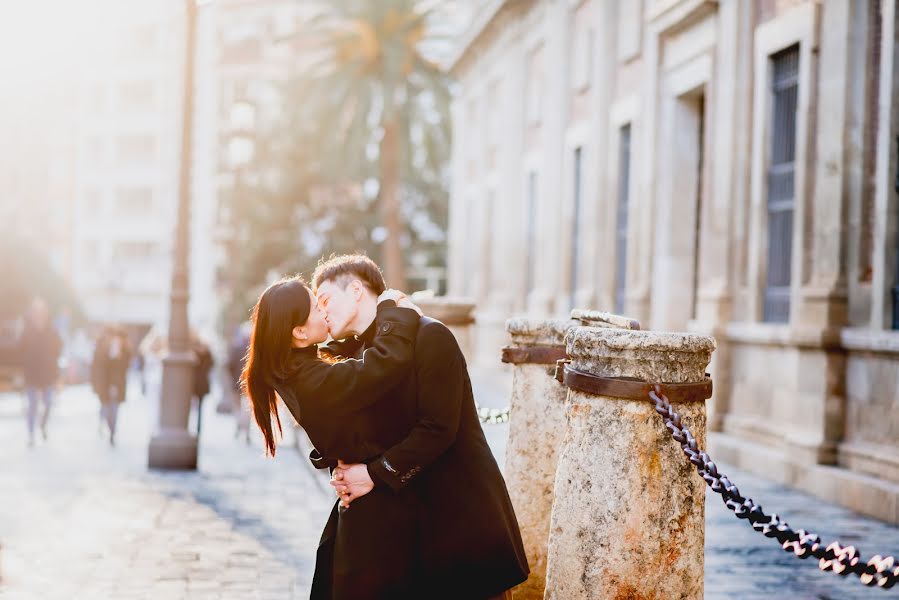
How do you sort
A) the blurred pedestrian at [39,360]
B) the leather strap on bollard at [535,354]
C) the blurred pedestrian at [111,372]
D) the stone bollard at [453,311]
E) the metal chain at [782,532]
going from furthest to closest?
1. the blurred pedestrian at [111,372]
2. the blurred pedestrian at [39,360]
3. the stone bollard at [453,311]
4. the leather strap on bollard at [535,354]
5. the metal chain at [782,532]

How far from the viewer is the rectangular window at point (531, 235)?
86.9ft

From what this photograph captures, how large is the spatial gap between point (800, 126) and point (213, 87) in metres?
56.9

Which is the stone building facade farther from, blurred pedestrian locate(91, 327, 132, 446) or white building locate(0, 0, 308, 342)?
white building locate(0, 0, 308, 342)

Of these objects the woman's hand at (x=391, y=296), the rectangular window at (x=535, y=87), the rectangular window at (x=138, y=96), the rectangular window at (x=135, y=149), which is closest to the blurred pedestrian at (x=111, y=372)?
the rectangular window at (x=535, y=87)

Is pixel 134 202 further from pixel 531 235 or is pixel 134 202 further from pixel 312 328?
pixel 312 328

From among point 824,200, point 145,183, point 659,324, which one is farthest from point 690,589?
point 145,183

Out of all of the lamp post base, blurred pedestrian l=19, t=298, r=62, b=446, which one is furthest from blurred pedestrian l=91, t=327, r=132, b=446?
the lamp post base

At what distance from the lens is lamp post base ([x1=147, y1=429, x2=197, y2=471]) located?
12906 millimetres

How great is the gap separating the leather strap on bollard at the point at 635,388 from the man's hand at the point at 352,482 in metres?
0.76

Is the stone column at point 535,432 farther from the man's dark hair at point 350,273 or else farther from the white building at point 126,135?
the white building at point 126,135

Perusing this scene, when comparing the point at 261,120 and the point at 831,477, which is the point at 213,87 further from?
the point at 831,477

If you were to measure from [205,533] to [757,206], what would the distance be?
7.23 m

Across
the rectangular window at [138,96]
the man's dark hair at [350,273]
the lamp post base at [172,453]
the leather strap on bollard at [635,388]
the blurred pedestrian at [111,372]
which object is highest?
the rectangular window at [138,96]

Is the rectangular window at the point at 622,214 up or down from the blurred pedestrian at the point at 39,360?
up
